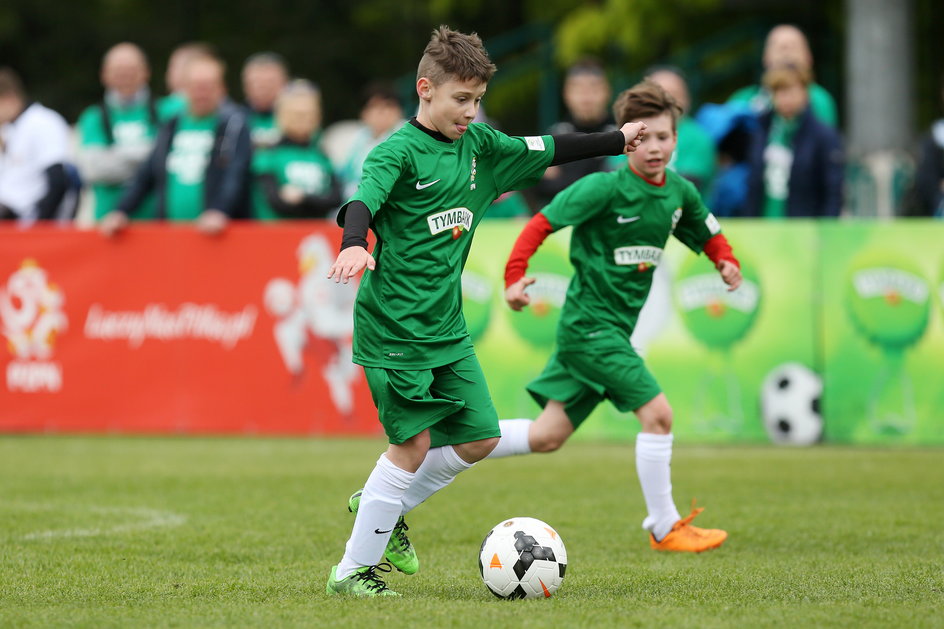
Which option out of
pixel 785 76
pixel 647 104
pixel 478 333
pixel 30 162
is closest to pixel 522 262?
pixel 647 104

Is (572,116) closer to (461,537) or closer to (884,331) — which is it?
(884,331)

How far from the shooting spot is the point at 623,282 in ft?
23.0

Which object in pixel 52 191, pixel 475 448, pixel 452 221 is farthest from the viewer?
pixel 52 191

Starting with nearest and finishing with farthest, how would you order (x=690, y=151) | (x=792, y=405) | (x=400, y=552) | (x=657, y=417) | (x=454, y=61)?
(x=454, y=61)
(x=400, y=552)
(x=657, y=417)
(x=792, y=405)
(x=690, y=151)

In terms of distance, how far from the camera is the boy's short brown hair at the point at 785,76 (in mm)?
11188

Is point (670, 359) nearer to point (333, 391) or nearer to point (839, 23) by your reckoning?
point (333, 391)

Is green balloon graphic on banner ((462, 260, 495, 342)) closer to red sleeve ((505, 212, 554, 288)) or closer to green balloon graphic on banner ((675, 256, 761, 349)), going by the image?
green balloon graphic on banner ((675, 256, 761, 349))

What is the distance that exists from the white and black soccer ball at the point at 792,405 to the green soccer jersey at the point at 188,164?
5.07m

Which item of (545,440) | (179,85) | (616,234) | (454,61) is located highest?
(179,85)

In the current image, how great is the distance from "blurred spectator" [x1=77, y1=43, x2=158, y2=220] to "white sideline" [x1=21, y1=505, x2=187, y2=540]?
5255 mm

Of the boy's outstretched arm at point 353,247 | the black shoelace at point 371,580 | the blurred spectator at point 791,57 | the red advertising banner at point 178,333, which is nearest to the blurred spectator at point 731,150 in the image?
the blurred spectator at point 791,57

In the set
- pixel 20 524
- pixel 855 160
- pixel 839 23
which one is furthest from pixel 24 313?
pixel 839 23

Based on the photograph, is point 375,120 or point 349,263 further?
point 375,120

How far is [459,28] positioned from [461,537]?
19.7 metres
